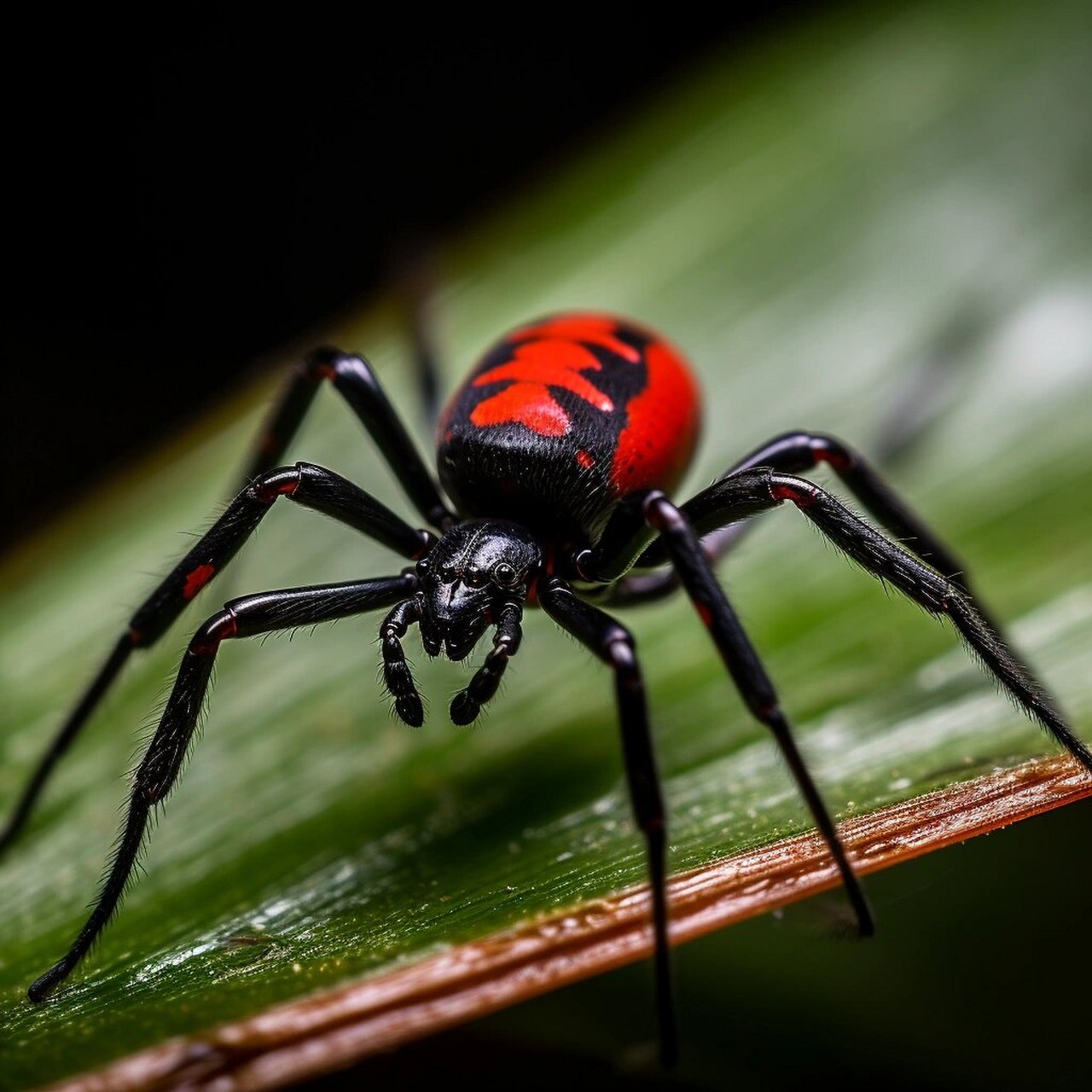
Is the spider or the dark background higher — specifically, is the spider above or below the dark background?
below

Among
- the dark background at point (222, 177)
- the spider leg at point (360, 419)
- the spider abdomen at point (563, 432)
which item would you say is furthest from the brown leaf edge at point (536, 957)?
the dark background at point (222, 177)

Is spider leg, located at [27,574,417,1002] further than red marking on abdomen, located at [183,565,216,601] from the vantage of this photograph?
No

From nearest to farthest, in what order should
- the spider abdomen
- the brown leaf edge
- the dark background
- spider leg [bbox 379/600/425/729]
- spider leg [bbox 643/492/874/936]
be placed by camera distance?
1. the brown leaf edge
2. spider leg [bbox 643/492/874/936]
3. spider leg [bbox 379/600/425/729]
4. the spider abdomen
5. the dark background

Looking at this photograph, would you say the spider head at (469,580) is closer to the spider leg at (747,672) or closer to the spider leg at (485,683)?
the spider leg at (485,683)

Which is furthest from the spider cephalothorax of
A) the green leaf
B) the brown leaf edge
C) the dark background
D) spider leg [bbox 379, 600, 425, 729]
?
the dark background

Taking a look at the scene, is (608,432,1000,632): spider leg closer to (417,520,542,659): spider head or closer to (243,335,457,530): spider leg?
(417,520,542,659): spider head

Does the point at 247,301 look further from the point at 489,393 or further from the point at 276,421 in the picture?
the point at 489,393
